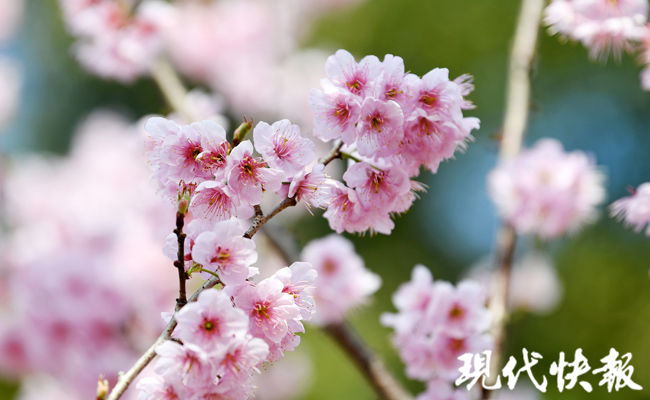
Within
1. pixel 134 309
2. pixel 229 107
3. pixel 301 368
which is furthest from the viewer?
pixel 229 107

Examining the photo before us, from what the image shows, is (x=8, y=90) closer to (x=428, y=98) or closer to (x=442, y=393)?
(x=442, y=393)

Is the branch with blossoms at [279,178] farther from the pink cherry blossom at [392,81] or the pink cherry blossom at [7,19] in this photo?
the pink cherry blossom at [7,19]

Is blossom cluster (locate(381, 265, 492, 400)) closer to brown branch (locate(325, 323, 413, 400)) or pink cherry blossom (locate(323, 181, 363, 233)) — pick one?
brown branch (locate(325, 323, 413, 400))

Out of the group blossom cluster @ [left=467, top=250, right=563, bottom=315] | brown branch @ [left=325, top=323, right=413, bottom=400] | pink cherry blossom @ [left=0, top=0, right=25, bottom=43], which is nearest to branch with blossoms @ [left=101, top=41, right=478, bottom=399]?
brown branch @ [left=325, top=323, right=413, bottom=400]

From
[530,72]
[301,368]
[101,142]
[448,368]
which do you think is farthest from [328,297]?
[101,142]

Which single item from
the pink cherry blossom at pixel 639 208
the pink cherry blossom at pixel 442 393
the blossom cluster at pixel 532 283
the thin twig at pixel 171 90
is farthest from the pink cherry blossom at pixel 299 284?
the blossom cluster at pixel 532 283

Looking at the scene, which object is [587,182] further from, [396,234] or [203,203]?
[396,234]
